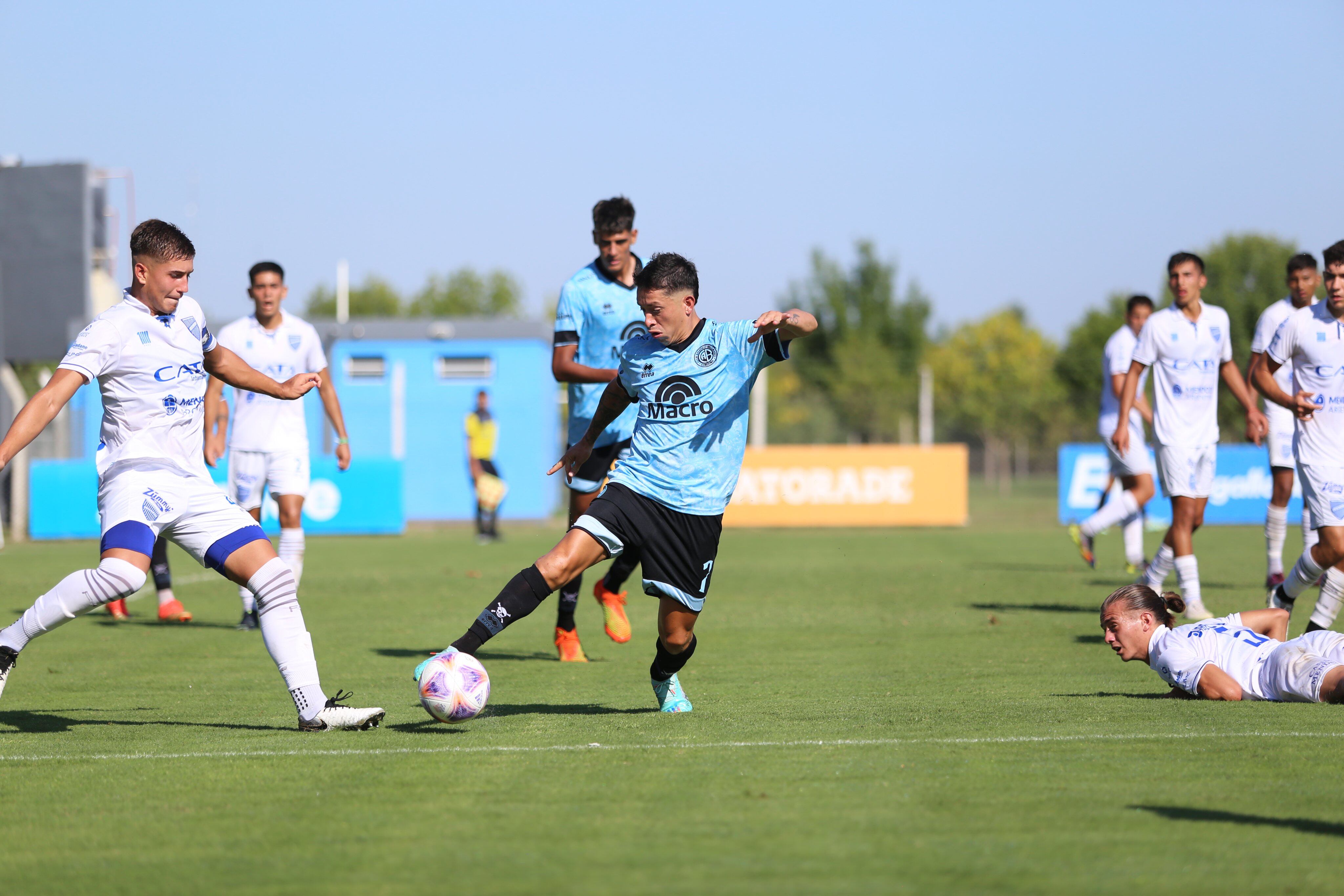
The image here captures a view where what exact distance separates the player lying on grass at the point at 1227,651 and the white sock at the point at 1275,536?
508 cm

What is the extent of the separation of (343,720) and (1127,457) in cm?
839

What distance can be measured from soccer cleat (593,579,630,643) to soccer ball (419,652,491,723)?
2481 millimetres

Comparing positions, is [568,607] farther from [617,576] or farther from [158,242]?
[158,242]

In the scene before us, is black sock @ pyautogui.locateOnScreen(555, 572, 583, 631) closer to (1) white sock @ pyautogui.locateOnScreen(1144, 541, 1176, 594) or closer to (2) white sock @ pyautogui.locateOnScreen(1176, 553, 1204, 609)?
(1) white sock @ pyautogui.locateOnScreen(1144, 541, 1176, 594)

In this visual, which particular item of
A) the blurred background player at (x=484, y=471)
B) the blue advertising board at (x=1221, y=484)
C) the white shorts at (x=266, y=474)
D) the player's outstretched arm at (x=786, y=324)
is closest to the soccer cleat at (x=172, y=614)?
the white shorts at (x=266, y=474)

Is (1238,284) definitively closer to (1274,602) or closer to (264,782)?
(1274,602)

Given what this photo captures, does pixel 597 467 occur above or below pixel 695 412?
below

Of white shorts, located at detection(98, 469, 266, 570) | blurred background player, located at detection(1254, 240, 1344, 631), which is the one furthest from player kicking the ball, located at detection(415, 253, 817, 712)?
blurred background player, located at detection(1254, 240, 1344, 631)

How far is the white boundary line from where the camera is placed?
5117mm

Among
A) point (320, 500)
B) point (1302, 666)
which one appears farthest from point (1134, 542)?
point (320, 500)

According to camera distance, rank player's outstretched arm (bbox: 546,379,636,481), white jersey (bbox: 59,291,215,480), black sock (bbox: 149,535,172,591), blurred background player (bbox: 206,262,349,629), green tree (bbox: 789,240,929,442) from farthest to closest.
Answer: green tree (bbox: 789,240,929,442) < black sock (bbox: 149,535,172,591) < blurred background player (bbox: 206,262,349,629) < player's outstretched arm (bbox: 546,379,636,481) < white jersey (bbox: 59,291,215,480)

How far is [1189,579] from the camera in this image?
31.3ft

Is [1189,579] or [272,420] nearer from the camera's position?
[1189,579]

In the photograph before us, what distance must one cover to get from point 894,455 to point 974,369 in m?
Answer: 41.9
